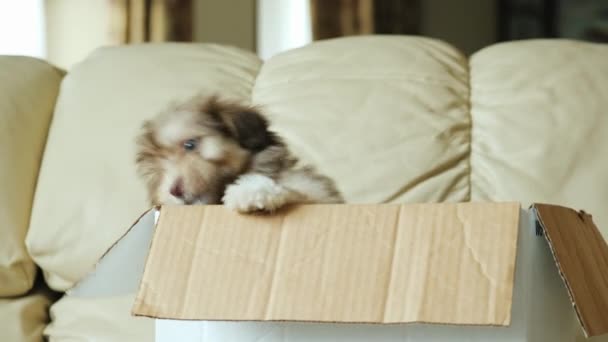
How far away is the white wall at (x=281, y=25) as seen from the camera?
110 inches

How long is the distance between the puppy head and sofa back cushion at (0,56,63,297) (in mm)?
480

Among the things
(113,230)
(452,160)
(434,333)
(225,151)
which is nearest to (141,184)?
(113,230)

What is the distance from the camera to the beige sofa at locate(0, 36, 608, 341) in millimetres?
1591

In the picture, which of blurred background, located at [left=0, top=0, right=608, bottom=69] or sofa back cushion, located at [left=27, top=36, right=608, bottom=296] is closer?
sofa back cushion, located at [left=27, top=36, right=608, bottom=296]

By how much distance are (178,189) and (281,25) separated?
1706 millimetres

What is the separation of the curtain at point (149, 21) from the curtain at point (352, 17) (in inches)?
18.0

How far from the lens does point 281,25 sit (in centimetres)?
283

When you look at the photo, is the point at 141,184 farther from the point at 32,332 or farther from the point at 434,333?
the point at 434,333

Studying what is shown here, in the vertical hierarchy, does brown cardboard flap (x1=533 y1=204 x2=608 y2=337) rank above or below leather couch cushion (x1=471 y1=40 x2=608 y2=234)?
below

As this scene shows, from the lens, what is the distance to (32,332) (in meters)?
1.66

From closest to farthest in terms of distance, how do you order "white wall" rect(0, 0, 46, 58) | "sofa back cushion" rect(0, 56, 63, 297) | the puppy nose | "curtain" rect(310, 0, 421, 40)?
the puppy nose → "sofa back cushion" rect(0, 56, 63, 297) → "white wall" rect(0, 0, 46, 58) → "curtain" rect(310, 0, 421, 40)

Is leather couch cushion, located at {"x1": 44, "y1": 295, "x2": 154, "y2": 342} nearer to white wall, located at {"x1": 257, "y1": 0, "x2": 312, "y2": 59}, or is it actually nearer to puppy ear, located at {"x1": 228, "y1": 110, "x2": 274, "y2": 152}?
puppy ear, located at {"x1": 228, "y1": 110, "x2": 274, "y2": 152}

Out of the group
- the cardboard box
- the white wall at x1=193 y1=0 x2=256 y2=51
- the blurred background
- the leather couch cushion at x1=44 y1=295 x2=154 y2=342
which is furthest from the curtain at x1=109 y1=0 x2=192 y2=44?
the cardboard box

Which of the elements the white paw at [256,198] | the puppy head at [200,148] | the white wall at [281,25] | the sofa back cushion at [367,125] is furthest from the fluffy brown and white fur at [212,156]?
the white wall at [281,25]
